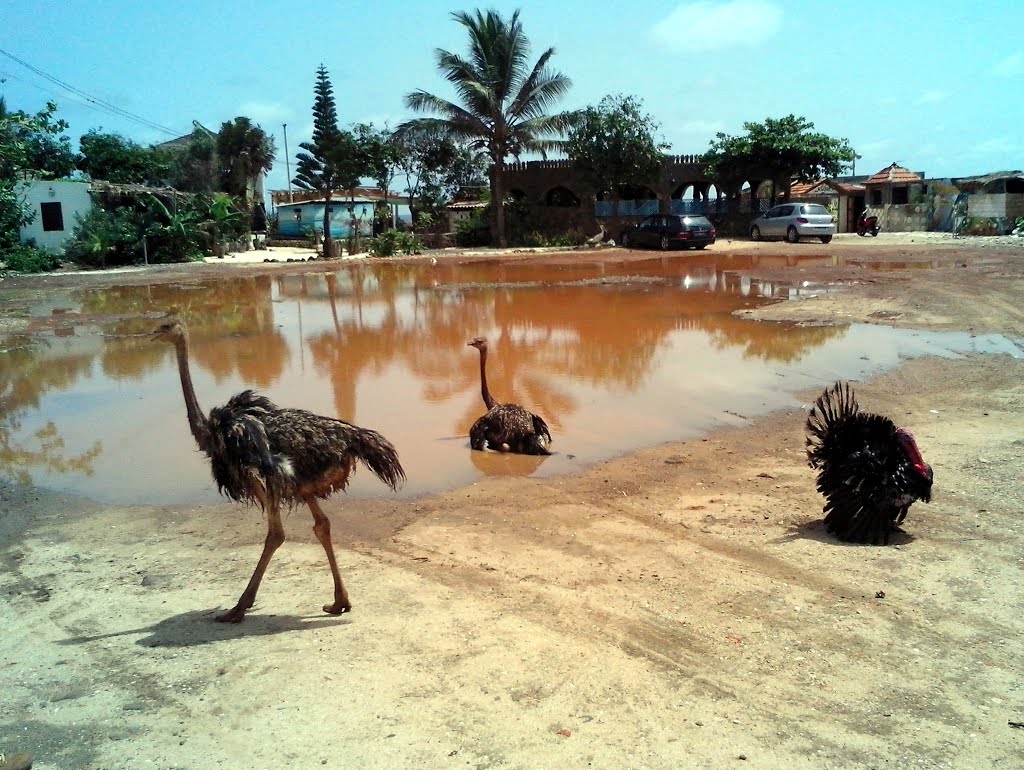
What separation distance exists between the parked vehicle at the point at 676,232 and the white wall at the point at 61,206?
22.1 metres

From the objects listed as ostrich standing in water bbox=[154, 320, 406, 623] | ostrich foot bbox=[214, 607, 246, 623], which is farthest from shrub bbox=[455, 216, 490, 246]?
ostrich foot bbox=[214, 607, 246, 623]

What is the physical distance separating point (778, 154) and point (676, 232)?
826cm

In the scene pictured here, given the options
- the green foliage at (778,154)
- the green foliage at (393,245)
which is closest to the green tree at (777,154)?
the green foliage at (778,154)

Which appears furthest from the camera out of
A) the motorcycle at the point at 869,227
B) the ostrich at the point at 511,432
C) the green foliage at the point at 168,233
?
the motorcycle at the point at 869,227

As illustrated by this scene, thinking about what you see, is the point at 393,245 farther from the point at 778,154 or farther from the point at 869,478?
the point at 869,478

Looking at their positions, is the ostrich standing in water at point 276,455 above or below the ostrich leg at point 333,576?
above

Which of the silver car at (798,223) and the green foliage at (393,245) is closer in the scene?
the silver car at (798,223)

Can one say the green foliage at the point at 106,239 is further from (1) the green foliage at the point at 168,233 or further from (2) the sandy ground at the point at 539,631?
(2) the sandy ground at the point at 539,631

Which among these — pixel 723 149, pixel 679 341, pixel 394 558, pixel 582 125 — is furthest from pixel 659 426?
pixel 723 149

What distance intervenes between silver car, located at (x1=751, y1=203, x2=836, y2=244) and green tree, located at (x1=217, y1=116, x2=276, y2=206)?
88.8 feet

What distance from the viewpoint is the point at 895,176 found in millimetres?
42656

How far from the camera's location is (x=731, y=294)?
64.0 feet

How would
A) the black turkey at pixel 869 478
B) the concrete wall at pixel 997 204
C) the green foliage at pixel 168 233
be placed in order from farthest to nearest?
the concrete wall at pixel 997 204 < the green foliage at pixel 168 233 < the black turkey at pixel 869 478

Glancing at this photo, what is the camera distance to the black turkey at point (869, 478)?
556 cm
